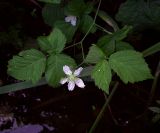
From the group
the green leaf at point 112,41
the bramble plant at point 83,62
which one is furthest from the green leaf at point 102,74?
the green leaf at point 112,41

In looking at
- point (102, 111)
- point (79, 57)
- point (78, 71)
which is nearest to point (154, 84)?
point (102, 111)

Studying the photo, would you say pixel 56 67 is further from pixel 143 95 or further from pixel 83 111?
pixel 143 95

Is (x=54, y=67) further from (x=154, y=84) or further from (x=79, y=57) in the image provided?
(x=154, y=84)

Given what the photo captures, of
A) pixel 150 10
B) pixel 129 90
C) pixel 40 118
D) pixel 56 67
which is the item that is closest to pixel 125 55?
pixel 56 67

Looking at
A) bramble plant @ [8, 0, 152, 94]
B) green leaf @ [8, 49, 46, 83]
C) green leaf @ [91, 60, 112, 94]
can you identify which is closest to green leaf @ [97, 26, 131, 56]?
bramble plant @ [8, 0, 152, 94]

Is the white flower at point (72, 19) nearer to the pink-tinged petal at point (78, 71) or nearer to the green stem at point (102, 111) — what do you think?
the pink-tinged petal at point (78, 71)

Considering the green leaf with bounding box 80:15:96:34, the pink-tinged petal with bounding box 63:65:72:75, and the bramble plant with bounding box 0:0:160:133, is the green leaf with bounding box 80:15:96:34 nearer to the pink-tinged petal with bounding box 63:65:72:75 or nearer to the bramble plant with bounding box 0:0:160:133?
the bramble plant with bounding box 0:0:160:133
